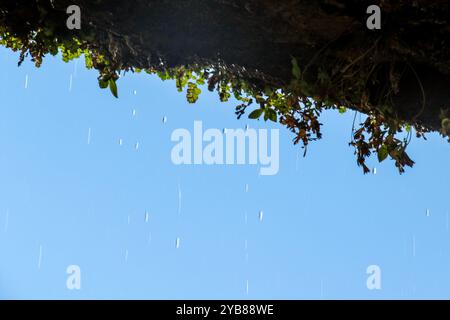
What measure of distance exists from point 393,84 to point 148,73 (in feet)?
6.78

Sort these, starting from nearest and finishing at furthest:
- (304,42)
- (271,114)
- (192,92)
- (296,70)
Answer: (304,42) < (296,70) < (271,114) < (192,92)

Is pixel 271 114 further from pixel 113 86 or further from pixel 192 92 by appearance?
pixel 113 86

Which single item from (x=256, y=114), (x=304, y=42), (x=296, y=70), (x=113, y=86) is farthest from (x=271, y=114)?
(x=113, y=86)

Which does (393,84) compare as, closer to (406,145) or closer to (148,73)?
(406,145)

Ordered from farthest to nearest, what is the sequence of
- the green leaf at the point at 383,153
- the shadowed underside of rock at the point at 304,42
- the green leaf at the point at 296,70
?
1. the green leaf at the point at 383,153
2. the green leaf at the point at 296,70
3. the shadowed underside of rock at the point at 304,42

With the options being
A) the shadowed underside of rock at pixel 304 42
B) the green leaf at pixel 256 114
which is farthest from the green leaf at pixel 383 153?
the green leaf at pixel 256 114

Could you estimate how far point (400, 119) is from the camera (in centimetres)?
348

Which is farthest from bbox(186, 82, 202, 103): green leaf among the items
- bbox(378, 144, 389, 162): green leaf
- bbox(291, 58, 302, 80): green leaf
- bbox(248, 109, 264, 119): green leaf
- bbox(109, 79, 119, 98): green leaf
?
bbox(378, 144, 389, 162): green leaf

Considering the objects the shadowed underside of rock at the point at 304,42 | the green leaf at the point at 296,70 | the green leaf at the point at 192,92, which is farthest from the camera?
the green leaf at the point at 192,92

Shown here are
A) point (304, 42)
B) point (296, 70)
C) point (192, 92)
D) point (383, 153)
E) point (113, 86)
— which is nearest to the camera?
point (304, 42)

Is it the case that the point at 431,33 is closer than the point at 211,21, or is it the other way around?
the point at 431,33

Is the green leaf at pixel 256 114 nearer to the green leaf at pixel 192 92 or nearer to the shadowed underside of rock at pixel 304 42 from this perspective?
the shadowed underside of rock at pixel 304 42

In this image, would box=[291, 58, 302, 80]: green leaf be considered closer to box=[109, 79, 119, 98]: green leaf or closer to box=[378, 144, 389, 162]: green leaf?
box=[378, 144, 389, 162]: green leaf
